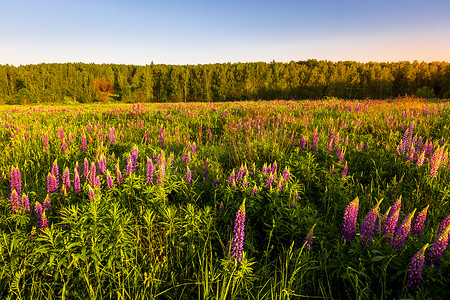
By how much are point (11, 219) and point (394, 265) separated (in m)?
3.55

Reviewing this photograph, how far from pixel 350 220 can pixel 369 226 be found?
16cm

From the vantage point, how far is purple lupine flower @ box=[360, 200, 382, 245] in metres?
1.89

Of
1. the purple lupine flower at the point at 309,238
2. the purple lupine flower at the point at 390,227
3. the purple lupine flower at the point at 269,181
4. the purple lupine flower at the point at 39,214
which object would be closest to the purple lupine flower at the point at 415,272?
the purple lupine flower at the point at 390,227

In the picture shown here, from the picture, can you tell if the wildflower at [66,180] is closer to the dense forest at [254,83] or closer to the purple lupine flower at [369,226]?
the purple lupine flower at [369,226]

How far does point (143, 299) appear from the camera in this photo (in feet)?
5.44

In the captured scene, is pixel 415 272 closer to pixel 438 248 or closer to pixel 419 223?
pixel 438 248

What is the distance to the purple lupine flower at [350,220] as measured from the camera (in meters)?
2.02

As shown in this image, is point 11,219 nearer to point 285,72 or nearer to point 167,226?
point 167,226

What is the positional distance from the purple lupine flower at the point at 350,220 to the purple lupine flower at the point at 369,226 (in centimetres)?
10

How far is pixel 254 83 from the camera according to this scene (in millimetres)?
65250

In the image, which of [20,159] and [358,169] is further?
[20,159]

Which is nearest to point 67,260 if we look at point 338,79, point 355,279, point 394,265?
point 355,279

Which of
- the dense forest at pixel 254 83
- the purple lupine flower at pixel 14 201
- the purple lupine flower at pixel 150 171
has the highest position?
the dense forest at pixel 254 83

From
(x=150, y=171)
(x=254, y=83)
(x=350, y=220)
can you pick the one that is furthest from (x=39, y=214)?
(x=254, y=83)
